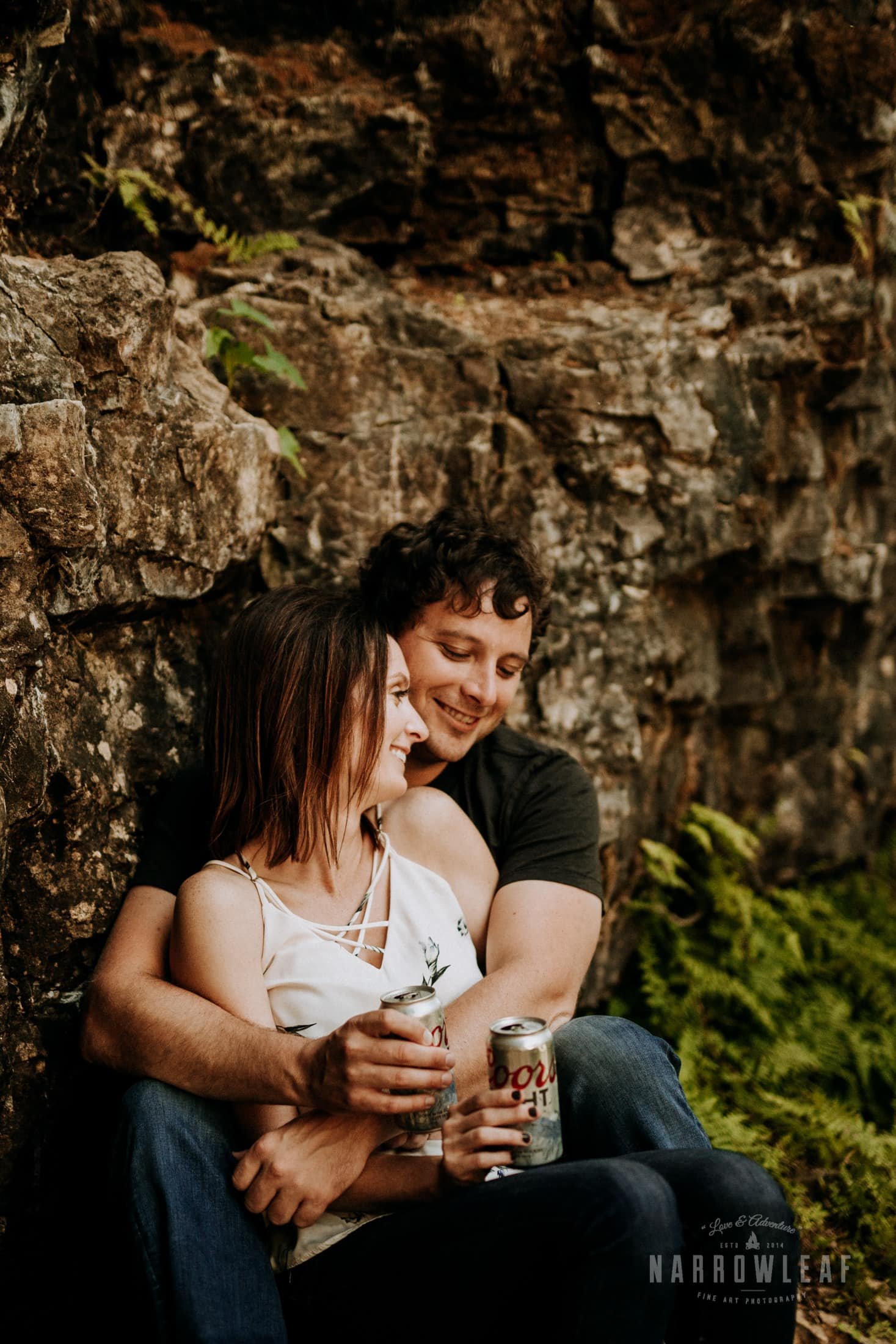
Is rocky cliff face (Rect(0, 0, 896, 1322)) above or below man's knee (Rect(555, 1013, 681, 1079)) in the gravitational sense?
above

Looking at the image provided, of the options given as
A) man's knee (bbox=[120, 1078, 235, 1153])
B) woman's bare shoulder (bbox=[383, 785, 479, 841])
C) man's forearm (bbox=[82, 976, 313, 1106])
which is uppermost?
woman's bare shoulder (bbox=[383, 785, 479, 841])

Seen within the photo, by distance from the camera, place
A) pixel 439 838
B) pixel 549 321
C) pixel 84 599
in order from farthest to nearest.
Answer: pixel 549 321 → pixel 439 838 → pixel 84 599

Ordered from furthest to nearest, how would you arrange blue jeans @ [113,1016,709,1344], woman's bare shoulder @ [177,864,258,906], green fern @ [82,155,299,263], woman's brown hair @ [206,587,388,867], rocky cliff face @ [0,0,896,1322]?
1. green fern @ [82,155,299,263]
2. rocky cliff face @ [0,0,896,1322]
3. woman's brown hair @ [206,587,388,867]
4. woman's bare shoulder @ [177,864,258,906]
5. blue jeans @ [113,1016,709,1344]

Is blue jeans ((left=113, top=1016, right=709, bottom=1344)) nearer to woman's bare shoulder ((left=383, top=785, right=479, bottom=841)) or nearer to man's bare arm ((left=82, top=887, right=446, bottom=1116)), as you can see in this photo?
man's bare arm ((left=82, top=887, right=446, bottom=1116))

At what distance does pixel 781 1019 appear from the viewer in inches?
213

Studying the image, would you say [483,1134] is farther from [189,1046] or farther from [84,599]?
[84,599]

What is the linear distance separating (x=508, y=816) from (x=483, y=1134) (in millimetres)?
1486

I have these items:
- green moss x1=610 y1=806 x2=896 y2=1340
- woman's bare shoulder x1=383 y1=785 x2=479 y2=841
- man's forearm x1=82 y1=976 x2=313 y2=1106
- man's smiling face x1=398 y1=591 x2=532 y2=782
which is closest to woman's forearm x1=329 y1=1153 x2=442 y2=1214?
man's forearm x1=82 y1=976 x2=313 y2=1106

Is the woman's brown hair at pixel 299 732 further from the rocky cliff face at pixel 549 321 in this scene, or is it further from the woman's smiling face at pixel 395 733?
the rocky cliff face at pixel 549 321

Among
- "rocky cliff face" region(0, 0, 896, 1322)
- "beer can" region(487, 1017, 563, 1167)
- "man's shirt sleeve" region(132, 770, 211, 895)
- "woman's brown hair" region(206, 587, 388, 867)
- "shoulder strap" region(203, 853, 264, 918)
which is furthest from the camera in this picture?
"rocky cliff face" region(0, 0, 896, 1322)

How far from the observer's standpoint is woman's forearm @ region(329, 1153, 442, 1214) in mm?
2596

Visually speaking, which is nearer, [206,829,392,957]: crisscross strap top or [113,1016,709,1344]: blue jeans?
[113,1016,709,1344]: blue jeans

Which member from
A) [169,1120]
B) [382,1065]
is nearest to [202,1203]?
[169,1120]

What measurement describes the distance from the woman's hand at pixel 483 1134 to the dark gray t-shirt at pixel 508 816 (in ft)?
3.64
